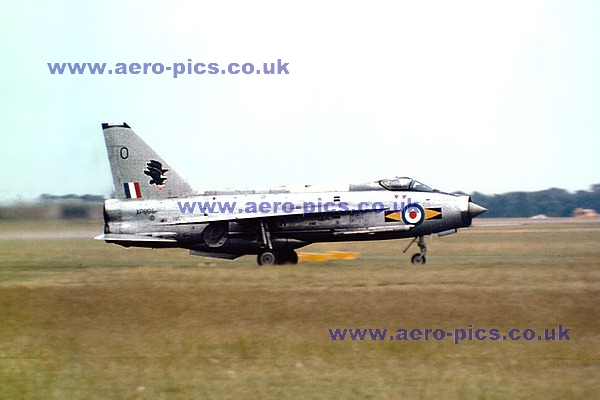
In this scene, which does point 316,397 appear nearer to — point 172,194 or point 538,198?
point 172,194

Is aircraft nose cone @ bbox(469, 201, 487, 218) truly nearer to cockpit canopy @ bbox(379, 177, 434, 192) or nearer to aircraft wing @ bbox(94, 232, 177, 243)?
cockpit canopy @ bbox(379, 177, 434, 192)

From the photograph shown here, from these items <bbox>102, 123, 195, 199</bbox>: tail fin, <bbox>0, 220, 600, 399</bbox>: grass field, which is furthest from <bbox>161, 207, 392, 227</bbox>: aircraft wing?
<bbox>0, 220, 600, 399</bbox>: grass field

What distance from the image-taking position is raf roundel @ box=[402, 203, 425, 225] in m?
22.2

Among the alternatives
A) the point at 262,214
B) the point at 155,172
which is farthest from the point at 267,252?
the point at 155,172

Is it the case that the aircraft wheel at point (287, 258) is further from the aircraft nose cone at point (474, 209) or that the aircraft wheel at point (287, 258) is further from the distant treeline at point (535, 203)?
the distant treeline at point (535, 203)

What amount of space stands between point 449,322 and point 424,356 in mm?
1825

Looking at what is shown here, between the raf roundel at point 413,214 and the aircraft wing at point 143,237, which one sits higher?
the raf roundel at point 413,214

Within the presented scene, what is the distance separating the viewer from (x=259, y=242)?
73.9 feet

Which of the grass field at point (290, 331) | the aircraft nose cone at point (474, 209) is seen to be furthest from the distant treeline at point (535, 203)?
the grass field at point (290, 331)

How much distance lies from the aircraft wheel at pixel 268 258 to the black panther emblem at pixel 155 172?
11.0ft

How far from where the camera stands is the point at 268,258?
22203 millimetres

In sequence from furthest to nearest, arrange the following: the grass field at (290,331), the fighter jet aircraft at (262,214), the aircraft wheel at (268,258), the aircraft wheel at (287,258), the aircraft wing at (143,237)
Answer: the aircraft wheel at (287,258)
the aircraft wing at (143,237)
the fighter jet aircraft at (262,214)
the aircraft wheel at (268,258)
the grass field at (290,331)

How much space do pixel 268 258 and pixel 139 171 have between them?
419 centimetres

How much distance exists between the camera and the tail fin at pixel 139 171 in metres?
23.0
